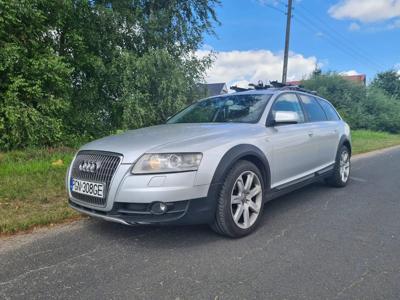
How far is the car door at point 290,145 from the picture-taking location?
14.1 ft

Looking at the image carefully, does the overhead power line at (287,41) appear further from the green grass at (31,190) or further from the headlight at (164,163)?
the headlight at (164,163)

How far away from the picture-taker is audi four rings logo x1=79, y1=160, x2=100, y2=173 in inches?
137

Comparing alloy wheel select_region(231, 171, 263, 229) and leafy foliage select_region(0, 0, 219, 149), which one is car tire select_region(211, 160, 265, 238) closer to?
alloy wheel select_region(231, 171, 263, 229)

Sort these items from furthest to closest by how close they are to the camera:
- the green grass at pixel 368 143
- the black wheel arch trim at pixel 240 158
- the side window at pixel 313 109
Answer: the green grass at pixel 368 143, the side window at pixel 313 109, the black wheel arch trim at pixel 240 158

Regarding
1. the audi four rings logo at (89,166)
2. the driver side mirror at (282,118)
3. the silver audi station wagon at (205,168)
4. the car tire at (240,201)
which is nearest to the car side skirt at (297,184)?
the silver audi station wagon at (205,168)

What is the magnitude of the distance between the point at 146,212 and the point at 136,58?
8.39 meters

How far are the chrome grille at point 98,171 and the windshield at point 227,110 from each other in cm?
161

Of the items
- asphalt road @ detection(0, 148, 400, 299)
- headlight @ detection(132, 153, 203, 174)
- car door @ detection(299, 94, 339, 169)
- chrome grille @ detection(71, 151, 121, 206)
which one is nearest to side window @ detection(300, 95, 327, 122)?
car door @ detection(299, 94, 339, 169)

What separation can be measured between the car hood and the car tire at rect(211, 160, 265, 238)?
38cm

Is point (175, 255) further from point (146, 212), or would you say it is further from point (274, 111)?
point (274, 111)

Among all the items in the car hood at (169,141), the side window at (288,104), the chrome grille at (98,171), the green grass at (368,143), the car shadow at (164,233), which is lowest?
the green grass at (368,143)

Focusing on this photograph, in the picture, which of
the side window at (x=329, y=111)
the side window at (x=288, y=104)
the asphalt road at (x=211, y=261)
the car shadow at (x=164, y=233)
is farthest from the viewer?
the side window at (x=329, y=111)

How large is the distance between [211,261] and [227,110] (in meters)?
2.19

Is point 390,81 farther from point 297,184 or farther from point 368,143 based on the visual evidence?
point 297,184
